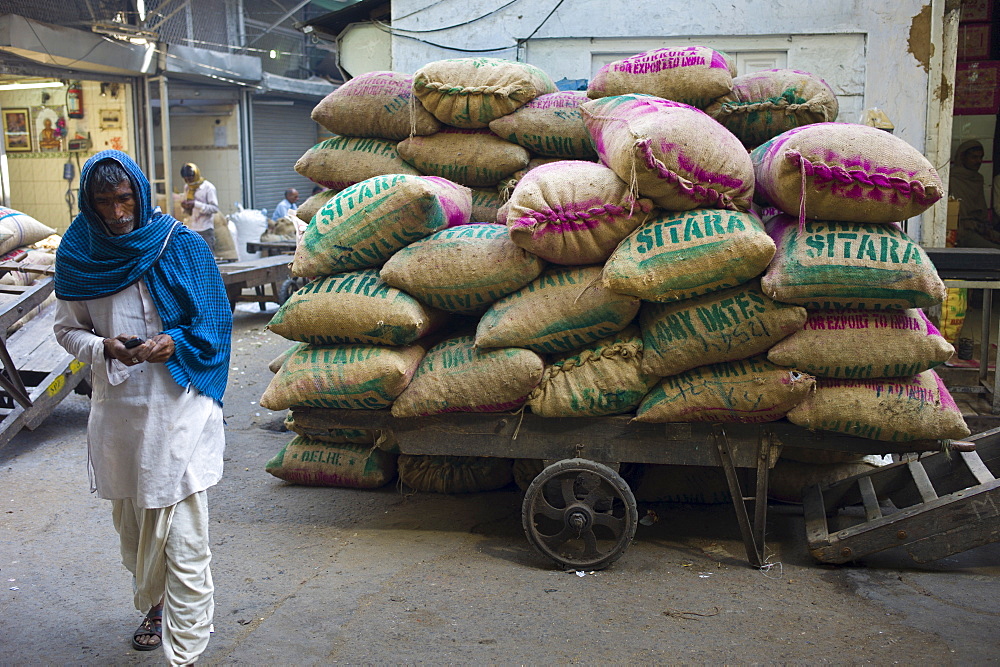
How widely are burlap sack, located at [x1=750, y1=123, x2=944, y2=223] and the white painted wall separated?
16.7 feet

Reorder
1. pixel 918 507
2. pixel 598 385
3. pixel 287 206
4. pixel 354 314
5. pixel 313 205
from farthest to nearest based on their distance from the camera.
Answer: pixel 287 206
pixel 313 205
pixel 354 314
pixel 598 385
pixel 918 507

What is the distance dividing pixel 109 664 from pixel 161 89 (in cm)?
1309

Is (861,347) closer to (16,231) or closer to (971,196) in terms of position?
(16,231)

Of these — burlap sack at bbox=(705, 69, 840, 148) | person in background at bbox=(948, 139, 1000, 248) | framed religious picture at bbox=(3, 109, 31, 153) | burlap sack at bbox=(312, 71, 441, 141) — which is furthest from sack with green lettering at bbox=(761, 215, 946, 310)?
framed religious picture at bbox=(3, 109, 31, 153)

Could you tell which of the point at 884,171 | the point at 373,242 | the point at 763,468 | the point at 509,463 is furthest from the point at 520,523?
the point at 884,171

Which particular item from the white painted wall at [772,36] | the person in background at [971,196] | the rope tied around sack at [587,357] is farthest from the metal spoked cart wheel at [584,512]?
the person in background at [971,196]

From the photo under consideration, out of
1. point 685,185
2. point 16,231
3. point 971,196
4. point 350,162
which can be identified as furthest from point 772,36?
point 16,231

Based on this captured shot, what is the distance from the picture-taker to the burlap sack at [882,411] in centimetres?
337

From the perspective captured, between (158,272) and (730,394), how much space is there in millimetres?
2250

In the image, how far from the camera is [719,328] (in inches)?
134

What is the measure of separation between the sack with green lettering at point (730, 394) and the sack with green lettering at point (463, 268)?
79 centimetres

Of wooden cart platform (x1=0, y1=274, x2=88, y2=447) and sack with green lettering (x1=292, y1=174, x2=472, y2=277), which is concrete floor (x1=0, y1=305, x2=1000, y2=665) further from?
sack with green lettering (x1=292, y1=174, x2=472, y2=277)

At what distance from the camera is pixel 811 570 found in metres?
3.66

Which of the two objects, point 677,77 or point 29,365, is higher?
point 677,77
